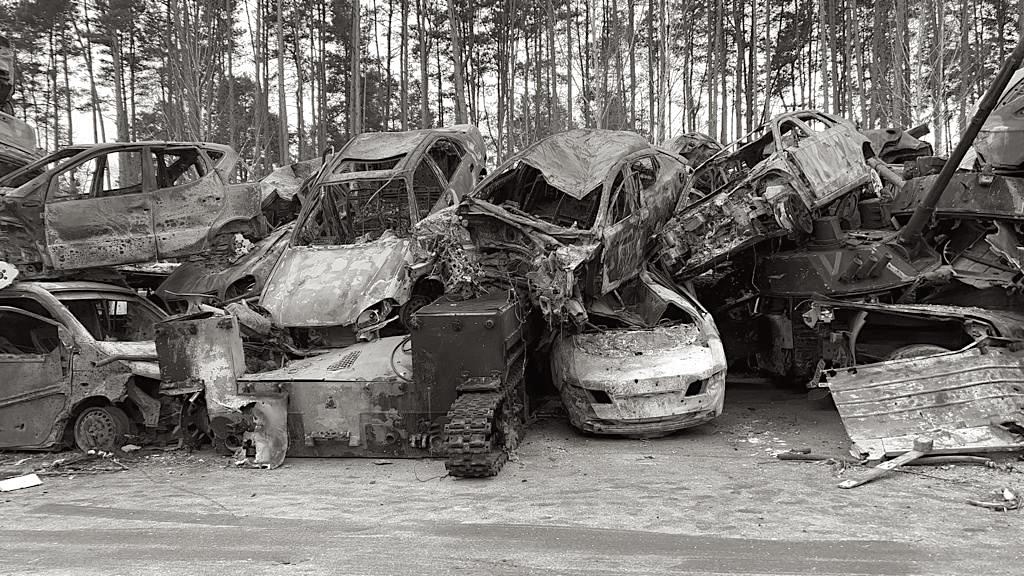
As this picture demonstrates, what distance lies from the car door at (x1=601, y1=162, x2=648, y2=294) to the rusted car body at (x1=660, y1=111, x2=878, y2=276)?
21.3 inches

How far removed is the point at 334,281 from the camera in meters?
7.92

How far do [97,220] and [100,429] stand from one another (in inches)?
118

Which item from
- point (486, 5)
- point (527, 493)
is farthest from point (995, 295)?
point (486, 5)

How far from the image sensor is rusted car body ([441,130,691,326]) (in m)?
6.83

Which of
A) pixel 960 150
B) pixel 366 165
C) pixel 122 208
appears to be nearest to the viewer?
pixel 960 150

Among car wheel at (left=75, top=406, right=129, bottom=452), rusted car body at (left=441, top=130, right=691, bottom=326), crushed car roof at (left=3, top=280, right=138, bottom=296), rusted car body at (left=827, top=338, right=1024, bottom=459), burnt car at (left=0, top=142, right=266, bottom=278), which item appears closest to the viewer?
rusted car body at (left=827, top=338, right=1024, bottom=459)

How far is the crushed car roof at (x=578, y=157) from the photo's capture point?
767 cm

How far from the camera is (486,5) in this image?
3148 cm

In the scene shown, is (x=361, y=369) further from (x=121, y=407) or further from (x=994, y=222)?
(x=994, y=222)

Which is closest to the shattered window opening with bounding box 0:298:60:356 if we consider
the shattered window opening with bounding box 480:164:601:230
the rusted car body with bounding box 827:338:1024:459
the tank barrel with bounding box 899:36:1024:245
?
the shattered window opening with bounding box 480:164:601:230

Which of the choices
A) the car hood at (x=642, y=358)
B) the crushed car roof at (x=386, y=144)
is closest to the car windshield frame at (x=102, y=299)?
the crushed car roof at (x=386, y=144)

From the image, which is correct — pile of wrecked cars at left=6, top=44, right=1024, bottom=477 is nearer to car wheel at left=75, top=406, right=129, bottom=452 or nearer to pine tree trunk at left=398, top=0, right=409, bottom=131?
car wheel at left=75, top=406, right=129, bottom=452

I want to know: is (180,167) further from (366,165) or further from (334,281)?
(334,281)

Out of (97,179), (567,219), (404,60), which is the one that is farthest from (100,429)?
(404,60)
